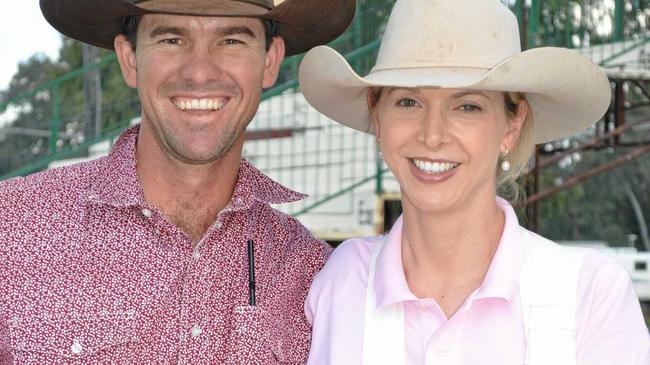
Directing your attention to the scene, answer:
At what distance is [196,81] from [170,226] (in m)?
0.50

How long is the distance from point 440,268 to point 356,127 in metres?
0.80

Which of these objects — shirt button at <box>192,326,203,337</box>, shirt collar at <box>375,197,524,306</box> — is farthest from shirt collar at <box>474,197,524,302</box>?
shirt button at <box>192,326,203,337</box>

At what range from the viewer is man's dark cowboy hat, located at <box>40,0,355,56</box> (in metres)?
3.56

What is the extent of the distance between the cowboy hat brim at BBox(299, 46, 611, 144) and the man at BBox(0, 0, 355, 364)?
1.00 ft

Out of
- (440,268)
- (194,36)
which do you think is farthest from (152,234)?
(440,268)

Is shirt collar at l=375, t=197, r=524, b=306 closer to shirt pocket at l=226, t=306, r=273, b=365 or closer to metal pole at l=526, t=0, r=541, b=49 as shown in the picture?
shirt pocket at l=226, t=306, r=273, b=365

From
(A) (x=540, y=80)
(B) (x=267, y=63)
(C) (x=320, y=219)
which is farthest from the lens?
(C) (x=320, y=219)

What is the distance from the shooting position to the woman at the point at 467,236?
118 inches

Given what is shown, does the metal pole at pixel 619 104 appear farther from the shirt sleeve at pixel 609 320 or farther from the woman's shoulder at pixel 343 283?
the shirt sleeve at pixel 609 320

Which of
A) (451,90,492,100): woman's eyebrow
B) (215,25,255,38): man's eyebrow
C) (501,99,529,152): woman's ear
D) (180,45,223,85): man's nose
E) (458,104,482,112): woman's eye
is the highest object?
(215,25,255,38): man's eyebrow

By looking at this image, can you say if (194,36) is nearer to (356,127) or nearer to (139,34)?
(139,34)

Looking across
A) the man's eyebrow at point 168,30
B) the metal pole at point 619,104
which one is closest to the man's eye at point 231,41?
the man's eyebrow at point 168,30

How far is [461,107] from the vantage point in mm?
3162

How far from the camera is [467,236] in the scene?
10.6 feet
